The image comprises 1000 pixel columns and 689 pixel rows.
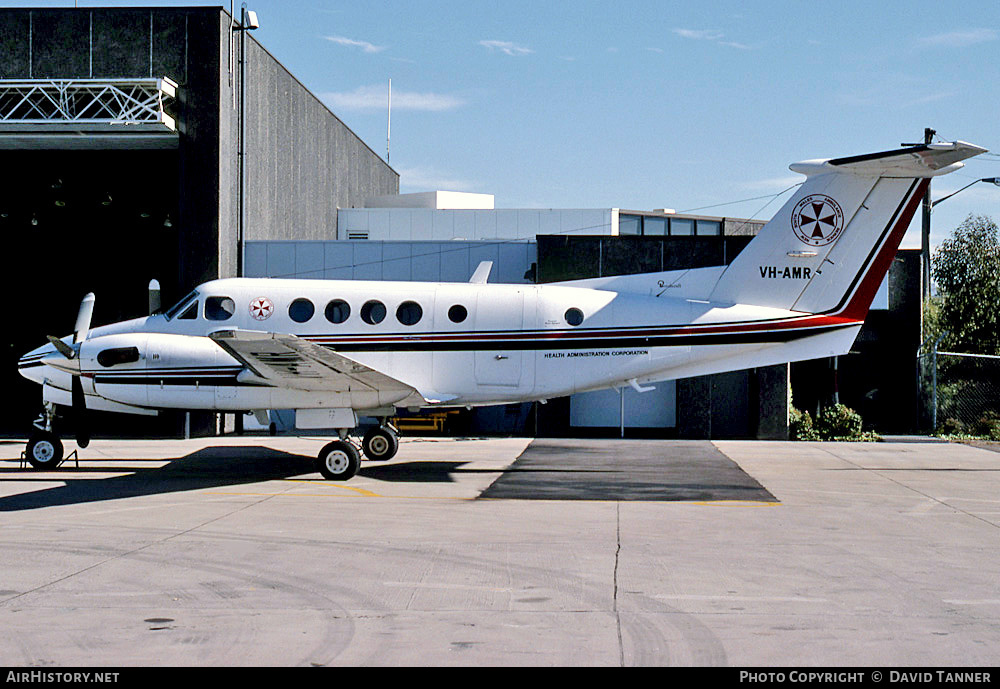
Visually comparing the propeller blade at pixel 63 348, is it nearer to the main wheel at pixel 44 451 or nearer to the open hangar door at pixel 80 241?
the main wheel at pixel 44 451

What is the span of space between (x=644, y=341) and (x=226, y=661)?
1131cm

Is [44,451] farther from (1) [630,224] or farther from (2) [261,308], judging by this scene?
(1) [630,224]

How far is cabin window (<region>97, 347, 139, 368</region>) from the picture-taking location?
52.0 ft

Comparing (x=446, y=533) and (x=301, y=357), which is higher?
(x=301, y=357)

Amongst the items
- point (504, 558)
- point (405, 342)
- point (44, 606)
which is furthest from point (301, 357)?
point (44, 606)

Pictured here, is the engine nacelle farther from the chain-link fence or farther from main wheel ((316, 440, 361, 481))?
the chain-link fence

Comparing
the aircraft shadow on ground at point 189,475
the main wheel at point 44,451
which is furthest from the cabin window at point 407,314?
the main wheel at point 44,451

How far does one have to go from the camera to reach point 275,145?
31797 millimetres

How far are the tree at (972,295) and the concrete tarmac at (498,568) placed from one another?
17.7m

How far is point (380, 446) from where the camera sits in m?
18.8

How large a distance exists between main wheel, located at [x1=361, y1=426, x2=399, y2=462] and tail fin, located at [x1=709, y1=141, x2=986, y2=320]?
700 cm

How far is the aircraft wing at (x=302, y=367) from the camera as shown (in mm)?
13344
